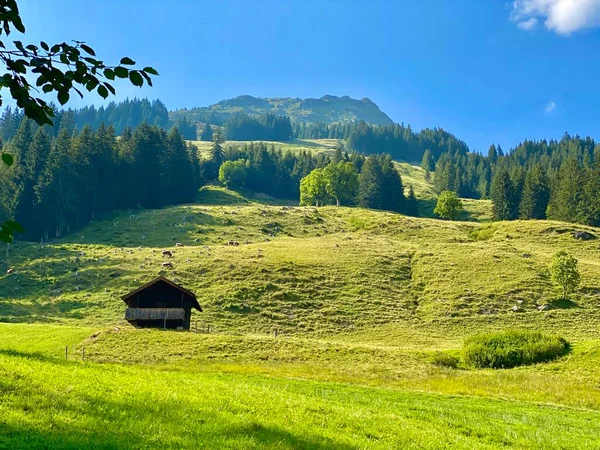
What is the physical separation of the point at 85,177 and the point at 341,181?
71.0m

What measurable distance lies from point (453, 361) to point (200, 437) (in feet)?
122

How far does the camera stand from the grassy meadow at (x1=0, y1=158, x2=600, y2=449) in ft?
37.3

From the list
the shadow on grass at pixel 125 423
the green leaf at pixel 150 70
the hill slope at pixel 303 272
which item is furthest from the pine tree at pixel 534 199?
the green leaf at pixel 150 70

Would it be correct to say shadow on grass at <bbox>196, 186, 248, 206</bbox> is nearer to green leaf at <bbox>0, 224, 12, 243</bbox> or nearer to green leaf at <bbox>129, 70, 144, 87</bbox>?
green leaf at <bbox>129, 70, 144, 87</bbox>

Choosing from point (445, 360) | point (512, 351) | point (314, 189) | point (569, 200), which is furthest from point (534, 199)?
point (445, 360)

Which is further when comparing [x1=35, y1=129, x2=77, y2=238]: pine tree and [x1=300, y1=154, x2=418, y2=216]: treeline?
[x1=300, y1=154, x2=418, y2=216]: treeline

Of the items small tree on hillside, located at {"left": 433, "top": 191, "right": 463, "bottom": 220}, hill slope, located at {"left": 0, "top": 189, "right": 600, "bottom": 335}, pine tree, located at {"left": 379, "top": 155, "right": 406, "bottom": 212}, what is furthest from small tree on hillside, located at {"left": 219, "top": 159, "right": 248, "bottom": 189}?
small tree on hillside, located at {"left": 433, "top": 191, "right": 463, "bottom": 220}

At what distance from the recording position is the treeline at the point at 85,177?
102 metres

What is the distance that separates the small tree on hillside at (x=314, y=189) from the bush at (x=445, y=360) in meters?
107

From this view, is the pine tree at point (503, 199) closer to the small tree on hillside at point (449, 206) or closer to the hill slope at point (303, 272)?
the small tree on hillside at point (449, 206)

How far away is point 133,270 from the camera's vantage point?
75250 millimetres

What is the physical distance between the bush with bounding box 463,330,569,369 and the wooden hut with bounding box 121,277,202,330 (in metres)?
27.6

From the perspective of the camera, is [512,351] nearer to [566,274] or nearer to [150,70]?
[566,274]

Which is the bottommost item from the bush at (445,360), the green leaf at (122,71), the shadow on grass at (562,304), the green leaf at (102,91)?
the bush at (445,360)
